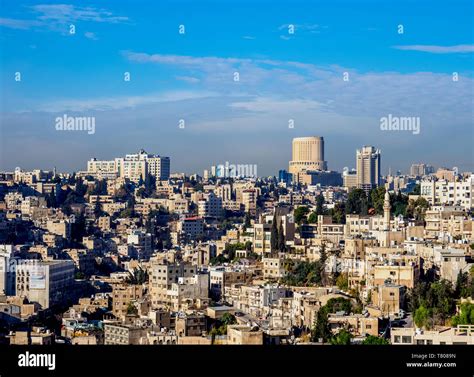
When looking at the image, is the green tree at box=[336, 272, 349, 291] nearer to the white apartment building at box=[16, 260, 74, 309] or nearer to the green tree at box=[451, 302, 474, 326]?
the green tree at box=[451, 302, 474, 326]

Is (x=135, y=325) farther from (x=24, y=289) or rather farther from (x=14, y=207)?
(x=14, y=207)

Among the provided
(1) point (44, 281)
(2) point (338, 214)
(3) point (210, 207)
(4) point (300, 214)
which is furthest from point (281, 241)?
(3) point (210, 207)

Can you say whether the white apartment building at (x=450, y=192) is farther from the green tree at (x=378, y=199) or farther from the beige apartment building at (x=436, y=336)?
the beige apartment building at (x=436, y=336)

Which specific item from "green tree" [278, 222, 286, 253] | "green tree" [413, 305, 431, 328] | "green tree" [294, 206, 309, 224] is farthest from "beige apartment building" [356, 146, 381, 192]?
"green tree" [413, 305, 431, 328]

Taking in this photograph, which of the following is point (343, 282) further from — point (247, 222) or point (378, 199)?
point (247, 222)

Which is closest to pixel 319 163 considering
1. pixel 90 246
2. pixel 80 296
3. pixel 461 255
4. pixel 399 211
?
pixel 90 246

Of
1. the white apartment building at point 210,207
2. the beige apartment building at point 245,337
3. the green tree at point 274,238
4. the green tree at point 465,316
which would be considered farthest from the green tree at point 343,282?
the white apartment building at point 210,207

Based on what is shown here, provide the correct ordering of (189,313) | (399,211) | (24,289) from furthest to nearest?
1. (399,211)
2. (24,289)
3. (189,313)

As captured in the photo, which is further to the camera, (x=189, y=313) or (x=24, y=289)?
(x=24, y=289)
